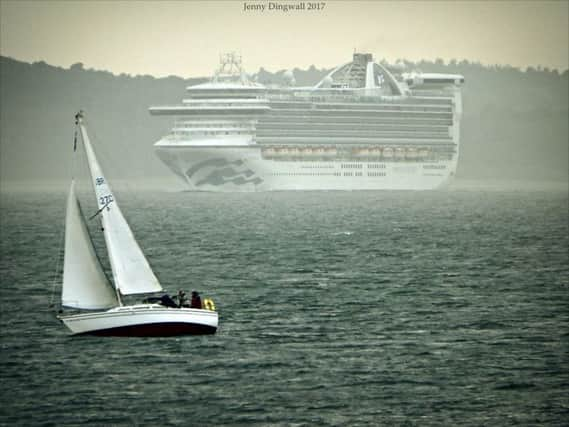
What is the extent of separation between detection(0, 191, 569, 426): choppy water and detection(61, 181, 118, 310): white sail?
1.44m

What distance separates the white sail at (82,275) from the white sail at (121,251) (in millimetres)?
574

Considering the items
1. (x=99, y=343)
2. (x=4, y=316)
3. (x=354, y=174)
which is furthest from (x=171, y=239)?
(x=354, y=174)

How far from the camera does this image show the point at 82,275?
3925cm

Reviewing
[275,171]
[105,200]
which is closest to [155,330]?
[105,200]

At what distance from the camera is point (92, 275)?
39281 mm

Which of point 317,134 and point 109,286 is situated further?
point 317,134

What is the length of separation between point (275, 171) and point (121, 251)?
125 metres

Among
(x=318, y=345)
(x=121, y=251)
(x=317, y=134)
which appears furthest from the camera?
(x=317, y=134)

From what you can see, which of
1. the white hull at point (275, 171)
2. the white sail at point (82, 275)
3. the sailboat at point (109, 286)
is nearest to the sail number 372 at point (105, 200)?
the sailboat at point (109, 286)

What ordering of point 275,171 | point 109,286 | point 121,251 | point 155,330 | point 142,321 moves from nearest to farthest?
point 142,321
point 155,330
point 109,286
point 121,251
point 275,171

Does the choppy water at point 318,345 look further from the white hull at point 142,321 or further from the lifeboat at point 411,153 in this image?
the lifeboat at point 411,153

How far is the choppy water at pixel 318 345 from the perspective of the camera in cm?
3247

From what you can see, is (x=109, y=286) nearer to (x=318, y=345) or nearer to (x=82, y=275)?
(x=82, y=275)

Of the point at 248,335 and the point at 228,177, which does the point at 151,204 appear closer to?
the point at 228,177
